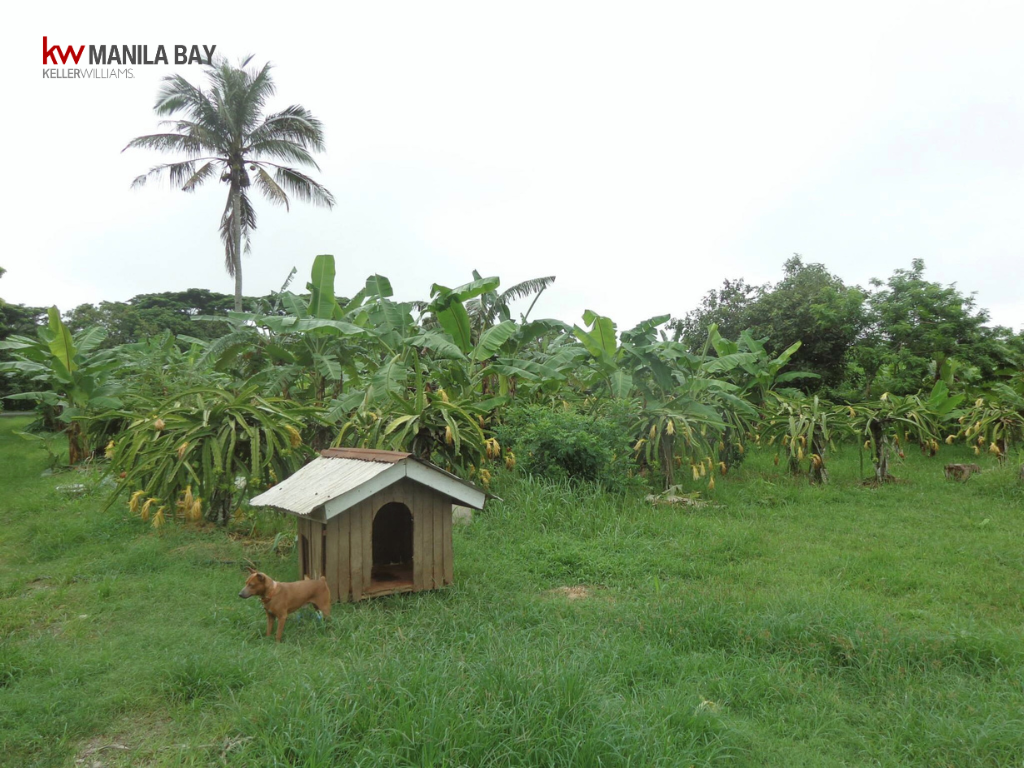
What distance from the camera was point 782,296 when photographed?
55.2 feet

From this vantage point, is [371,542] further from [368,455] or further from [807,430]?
[807,430]

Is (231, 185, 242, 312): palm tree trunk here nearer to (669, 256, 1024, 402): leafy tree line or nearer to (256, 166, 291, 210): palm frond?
(256, 166, 291, 210): palm frond

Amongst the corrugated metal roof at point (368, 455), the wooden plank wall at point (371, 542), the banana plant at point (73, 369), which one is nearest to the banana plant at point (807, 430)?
the wooden plank wall at point (371, 542)

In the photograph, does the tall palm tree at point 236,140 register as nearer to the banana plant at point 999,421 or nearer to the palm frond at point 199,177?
the palm frond at point 199,177

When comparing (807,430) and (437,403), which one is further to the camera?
(807,430)

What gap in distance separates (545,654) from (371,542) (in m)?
1.84

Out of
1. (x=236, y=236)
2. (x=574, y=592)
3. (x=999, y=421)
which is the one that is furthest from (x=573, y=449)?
(x=236, y=236)

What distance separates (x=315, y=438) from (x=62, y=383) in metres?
5.11

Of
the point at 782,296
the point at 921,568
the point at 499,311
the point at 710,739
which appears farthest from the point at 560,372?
the point at 782,296

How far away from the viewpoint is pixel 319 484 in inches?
196

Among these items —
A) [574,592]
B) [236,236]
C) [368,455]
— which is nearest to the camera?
[368,455]

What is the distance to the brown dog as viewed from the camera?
406cm

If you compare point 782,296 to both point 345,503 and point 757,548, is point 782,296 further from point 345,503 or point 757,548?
point 345,503

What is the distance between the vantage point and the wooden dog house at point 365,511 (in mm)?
4738
